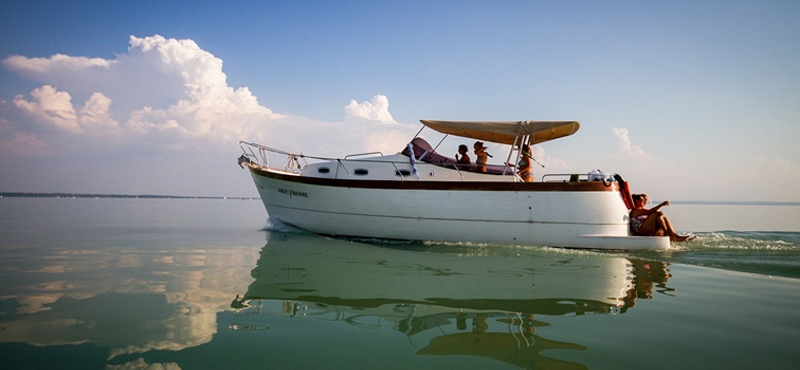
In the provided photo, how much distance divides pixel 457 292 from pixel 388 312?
1109mm

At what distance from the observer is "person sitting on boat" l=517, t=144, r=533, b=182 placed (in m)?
9.84

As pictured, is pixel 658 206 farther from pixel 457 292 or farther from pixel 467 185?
pixel 457 292

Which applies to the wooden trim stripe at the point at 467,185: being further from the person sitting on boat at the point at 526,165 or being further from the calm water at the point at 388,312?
the calm water at the point at 388,312

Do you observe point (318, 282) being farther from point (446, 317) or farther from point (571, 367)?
point (571, 367)

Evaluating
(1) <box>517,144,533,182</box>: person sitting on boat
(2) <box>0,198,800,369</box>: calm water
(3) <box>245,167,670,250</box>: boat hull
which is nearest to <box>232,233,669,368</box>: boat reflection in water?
(2) <box>0,198,800,369</box>: calm water

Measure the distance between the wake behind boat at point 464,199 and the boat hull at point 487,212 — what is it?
0.02 m

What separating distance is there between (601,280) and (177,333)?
16.8 feet

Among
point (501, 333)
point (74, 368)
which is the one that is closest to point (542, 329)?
point (501, 333)

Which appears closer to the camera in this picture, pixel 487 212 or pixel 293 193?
pixel 487 212

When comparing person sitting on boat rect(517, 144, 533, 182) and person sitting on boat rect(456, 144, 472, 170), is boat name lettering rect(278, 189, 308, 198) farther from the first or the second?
person sitting on boat rect(517, 144, 533, 182)

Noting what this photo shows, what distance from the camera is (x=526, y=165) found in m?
9.92

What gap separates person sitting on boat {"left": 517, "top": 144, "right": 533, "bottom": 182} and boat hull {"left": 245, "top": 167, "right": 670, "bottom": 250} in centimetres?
134

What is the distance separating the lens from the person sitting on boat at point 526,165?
32.3ft

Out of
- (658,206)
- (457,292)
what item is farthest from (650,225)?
(457,292)
